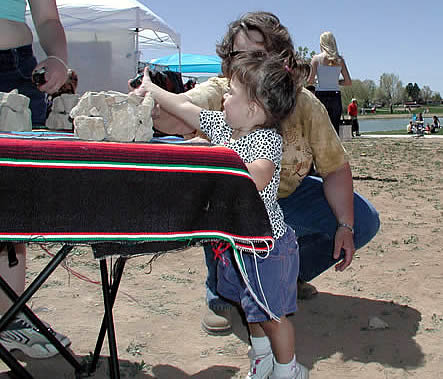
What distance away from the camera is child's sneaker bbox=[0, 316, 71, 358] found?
2.05 metres

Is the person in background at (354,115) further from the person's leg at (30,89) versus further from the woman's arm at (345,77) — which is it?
the person's leg at (30,89)

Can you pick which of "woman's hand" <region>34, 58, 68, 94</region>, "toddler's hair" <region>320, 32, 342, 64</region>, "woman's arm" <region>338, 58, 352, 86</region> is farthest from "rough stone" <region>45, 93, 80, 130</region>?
"woman's arm" <region>338, 58, 352, 86</region>

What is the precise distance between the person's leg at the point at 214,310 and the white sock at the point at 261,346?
50 cm

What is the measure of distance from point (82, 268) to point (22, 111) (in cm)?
186

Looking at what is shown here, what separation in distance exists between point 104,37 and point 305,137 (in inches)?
297

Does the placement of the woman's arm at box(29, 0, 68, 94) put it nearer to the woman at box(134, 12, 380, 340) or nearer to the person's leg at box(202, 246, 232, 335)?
the woman at box(134, 12, 380, 340)

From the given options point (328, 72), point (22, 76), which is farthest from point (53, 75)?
point (328, 72)

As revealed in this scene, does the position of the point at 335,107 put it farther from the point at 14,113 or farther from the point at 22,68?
the point at 14,113

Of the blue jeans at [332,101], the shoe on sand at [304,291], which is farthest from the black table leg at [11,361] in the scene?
the blue jeans at [332,101]

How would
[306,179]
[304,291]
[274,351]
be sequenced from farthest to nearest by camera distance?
1. [304,291]
2. [306,179]
3. [274,351]

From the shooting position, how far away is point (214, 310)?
100 inches

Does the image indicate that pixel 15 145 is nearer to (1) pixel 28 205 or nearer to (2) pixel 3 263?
(1) pixel 28 205

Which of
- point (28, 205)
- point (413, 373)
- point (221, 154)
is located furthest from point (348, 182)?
point (28, 205)

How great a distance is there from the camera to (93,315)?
8.57 feet
